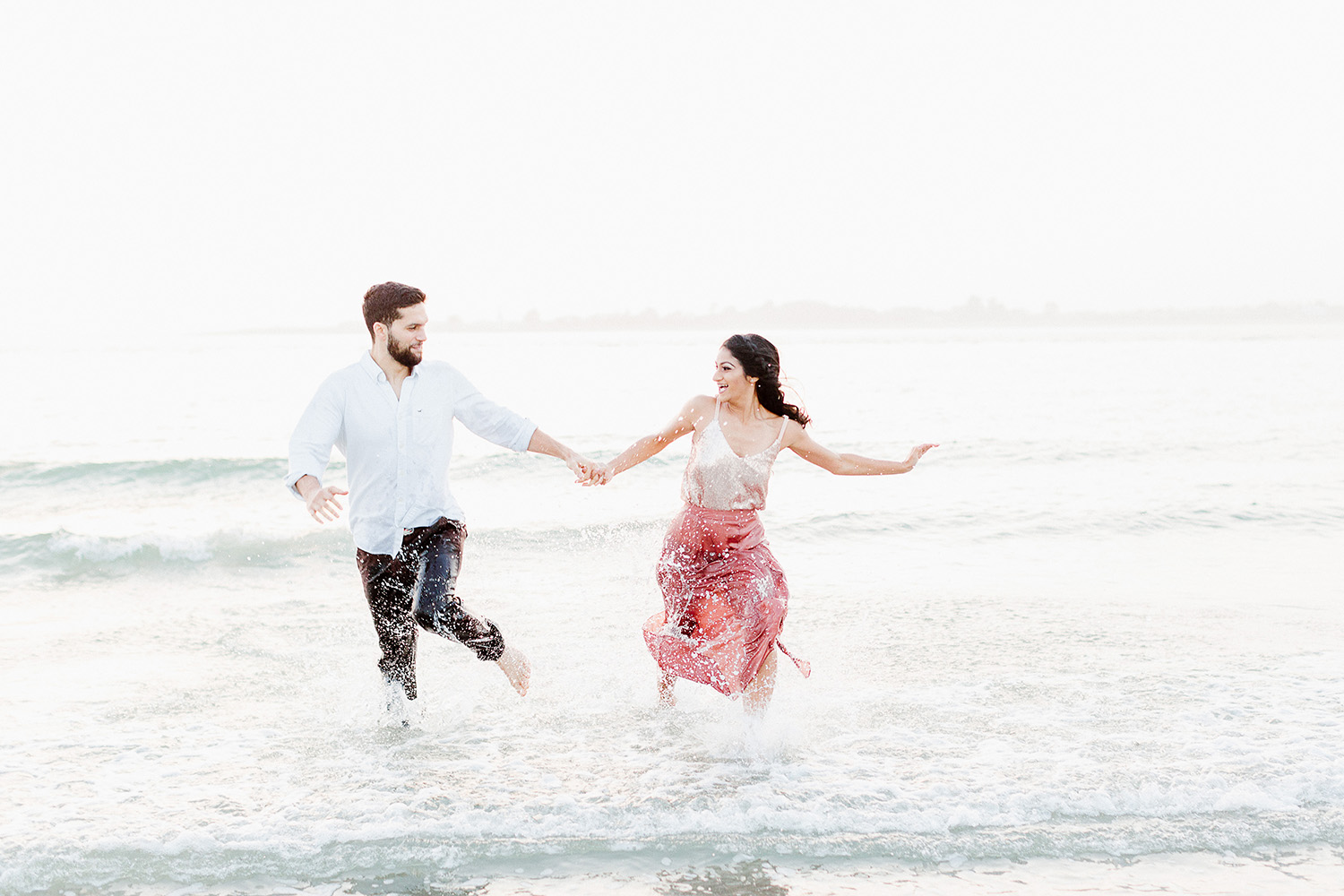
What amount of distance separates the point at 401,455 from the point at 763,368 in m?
1.89

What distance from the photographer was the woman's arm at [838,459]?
5477 mm

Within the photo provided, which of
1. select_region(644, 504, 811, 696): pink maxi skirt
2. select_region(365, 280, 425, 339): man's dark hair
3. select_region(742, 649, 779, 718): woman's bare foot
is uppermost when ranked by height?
select_region(365, 280, 425, 339): man's dark hair

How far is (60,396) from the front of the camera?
90.4 feet

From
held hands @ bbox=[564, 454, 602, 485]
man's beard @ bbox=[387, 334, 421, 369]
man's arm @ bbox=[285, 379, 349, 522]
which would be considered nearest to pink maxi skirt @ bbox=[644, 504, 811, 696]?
held hands @ bbox=[564, 454, 602, 485]

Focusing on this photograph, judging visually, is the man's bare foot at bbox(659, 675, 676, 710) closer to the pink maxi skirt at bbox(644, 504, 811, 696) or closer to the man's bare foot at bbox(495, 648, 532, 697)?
the pink maxi skirt at bbox(644, 504, 811, 696)

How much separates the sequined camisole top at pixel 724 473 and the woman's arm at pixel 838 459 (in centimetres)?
9

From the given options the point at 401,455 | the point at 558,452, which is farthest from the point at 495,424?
the point at 401,455

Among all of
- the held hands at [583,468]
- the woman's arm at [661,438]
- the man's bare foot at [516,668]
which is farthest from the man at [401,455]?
the woman's arm at [661,438]

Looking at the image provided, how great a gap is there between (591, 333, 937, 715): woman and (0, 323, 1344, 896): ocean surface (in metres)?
0.42

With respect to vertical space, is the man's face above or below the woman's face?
above

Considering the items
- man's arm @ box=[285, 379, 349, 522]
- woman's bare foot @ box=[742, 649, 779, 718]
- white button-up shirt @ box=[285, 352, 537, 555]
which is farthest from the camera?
woman's bare foot @ box=[742, 649, 779, 718]

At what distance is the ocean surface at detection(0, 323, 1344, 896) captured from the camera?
424cm

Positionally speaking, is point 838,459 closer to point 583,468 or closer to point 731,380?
point 731,380

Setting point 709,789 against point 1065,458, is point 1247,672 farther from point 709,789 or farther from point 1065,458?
point 1065,458
